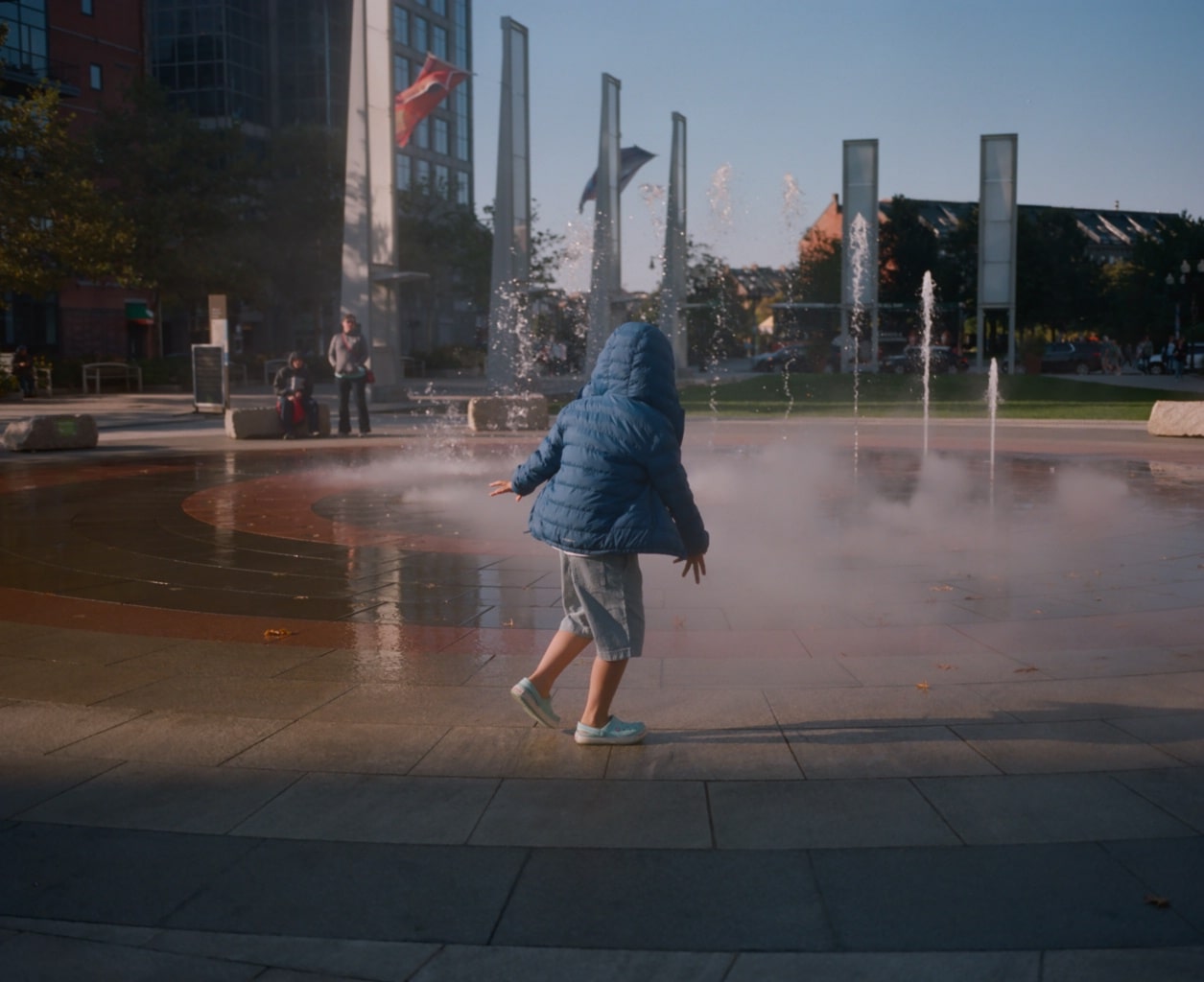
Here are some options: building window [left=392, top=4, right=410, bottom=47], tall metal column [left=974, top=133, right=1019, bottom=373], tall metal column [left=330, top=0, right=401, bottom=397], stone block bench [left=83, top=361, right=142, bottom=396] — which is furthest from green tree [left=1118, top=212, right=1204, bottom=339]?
stone block bench [left=83, top=361, right=142, bottom=396]

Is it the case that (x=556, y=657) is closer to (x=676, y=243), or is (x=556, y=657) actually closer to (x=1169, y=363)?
(x=676, y=243)

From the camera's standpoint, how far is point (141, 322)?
58.4 meters

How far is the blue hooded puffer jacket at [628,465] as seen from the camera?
4941mm

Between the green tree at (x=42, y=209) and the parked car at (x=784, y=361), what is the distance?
3681 cm

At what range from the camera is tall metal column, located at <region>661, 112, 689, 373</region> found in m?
47.0

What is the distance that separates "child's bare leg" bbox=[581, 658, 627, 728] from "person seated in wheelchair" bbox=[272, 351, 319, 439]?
662 inches

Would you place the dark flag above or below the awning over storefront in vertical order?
above

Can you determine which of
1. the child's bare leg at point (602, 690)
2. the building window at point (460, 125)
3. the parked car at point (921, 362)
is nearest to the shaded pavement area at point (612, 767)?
the child's bare leg at point (602, 690)

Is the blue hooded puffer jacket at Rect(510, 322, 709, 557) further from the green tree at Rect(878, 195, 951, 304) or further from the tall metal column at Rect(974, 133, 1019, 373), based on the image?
the green tree at Rect(878, 195, 951, 304)

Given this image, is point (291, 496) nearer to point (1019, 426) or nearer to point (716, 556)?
point (716, 556)

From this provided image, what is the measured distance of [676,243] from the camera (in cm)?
4850

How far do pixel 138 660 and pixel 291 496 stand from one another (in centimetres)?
692

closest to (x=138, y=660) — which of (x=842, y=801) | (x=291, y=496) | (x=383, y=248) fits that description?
(x=842, y=801)

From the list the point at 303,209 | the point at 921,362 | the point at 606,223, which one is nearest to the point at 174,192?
the point at 303,209
